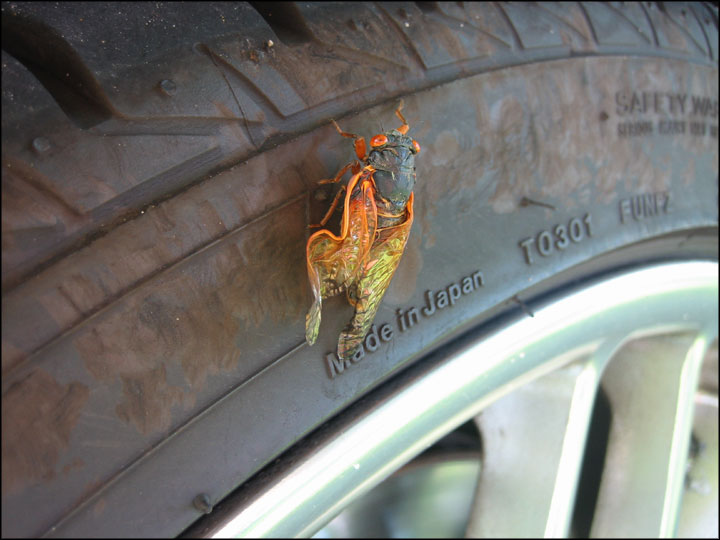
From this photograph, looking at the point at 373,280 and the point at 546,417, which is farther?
the point at 546,417

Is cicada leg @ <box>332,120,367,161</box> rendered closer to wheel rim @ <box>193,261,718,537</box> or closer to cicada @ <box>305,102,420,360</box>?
cicada @ <box>305,102,420,360</box>

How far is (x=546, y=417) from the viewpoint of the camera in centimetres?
137

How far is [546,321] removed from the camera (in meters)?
1.19

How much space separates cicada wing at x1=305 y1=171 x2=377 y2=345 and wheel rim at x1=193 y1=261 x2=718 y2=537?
181mm

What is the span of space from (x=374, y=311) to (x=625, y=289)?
59 cm

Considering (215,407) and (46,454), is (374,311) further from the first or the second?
(46,454)

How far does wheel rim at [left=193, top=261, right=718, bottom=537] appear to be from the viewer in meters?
0.96

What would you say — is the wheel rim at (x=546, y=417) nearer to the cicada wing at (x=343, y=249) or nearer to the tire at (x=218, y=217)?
the tire at (x=218, y=217)

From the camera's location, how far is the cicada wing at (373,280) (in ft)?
3.19

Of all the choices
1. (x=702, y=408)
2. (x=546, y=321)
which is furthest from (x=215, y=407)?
(x=702, y=408)

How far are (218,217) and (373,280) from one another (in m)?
0.25

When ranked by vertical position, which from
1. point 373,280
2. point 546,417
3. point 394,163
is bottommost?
point 546,417

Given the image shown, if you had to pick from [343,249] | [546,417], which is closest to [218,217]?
[343,249]

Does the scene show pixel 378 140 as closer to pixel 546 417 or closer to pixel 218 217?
pixel 218 217
